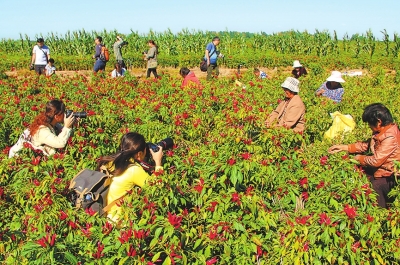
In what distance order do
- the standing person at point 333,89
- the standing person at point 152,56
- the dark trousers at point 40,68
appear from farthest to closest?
1. the standing person at point 152,56
2. the dark trousers at point 40,68
3. the standing person at point 333,89

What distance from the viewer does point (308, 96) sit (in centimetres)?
788

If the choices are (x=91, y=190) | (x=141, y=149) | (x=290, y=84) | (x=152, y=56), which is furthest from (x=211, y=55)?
(x=91, y=190)

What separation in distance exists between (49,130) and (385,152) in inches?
126

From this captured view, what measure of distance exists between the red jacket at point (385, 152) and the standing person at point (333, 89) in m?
3.43

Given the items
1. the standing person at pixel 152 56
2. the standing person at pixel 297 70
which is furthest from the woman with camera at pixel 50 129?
the standing person at pixel 152 56

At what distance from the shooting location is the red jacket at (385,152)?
12.1 ft

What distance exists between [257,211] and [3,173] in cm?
224

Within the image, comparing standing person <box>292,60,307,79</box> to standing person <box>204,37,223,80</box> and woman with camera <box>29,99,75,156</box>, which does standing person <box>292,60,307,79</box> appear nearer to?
standing person <box>204,37,223,80</box>

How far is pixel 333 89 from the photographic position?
723 cm

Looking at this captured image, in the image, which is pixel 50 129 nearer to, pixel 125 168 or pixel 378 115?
pixel 125 168

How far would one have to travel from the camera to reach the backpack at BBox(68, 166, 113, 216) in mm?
3070

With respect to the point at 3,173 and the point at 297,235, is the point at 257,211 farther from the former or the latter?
the point at 3,173

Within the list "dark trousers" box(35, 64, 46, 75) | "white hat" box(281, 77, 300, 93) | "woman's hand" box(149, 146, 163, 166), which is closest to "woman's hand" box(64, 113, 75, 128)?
"woman's hand" box(149, 146, 163, 166)

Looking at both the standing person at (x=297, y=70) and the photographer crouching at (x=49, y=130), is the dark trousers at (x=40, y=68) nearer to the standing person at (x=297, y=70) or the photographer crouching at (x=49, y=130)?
the standing person at (x=297, y=70)
